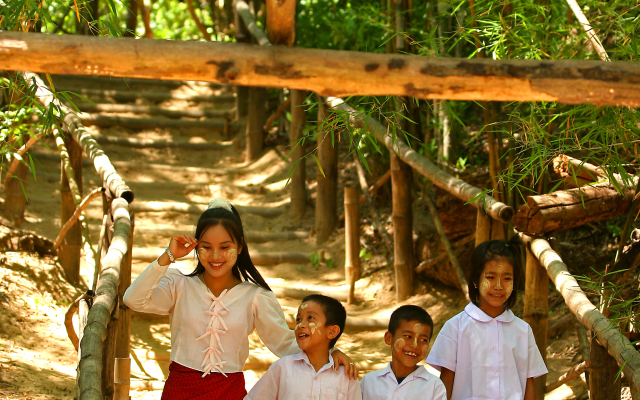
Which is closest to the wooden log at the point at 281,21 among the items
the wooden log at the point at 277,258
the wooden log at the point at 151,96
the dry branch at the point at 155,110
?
the wooden log at the point at 277,258

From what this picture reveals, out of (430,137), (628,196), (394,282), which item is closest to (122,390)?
(628,196)

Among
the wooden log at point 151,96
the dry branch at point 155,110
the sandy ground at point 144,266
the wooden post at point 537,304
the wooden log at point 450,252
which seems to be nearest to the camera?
the wooden post at point 537,304

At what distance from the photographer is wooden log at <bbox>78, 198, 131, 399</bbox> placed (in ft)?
5.40

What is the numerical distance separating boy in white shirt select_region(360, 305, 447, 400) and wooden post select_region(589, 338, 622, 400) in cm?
58

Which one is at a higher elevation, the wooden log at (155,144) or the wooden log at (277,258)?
the wooden log at (155,144)

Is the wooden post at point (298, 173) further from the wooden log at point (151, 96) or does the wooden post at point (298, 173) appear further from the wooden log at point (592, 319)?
the wooden log at point (592, 319)

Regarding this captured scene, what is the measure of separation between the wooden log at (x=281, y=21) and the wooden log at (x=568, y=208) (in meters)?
1.28

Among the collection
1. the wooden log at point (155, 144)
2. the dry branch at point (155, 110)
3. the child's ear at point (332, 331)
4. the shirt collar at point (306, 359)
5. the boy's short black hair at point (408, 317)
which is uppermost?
the dry branch at point (155, 110)

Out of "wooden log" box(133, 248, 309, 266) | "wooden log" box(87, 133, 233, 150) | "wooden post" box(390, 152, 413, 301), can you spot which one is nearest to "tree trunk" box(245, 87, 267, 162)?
"wooden log" box(87, 133, 233, 150)

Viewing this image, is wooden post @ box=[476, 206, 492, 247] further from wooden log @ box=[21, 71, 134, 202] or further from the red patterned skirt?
wooden log @ box=[21, 71, 134, 202]

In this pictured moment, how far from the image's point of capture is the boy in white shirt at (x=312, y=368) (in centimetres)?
188

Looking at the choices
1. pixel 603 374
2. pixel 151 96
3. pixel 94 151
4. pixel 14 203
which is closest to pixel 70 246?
pixel 14 203

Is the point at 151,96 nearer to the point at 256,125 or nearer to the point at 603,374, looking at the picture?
the point at 256,125

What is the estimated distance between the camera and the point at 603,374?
2113 mm
